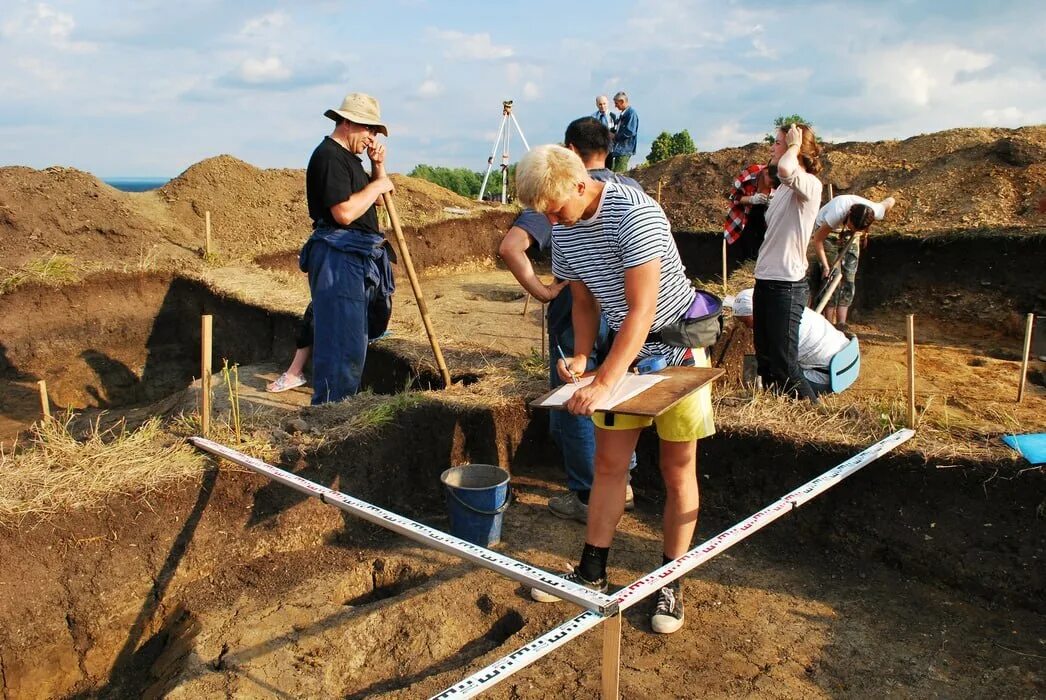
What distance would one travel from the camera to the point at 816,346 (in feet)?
14.7

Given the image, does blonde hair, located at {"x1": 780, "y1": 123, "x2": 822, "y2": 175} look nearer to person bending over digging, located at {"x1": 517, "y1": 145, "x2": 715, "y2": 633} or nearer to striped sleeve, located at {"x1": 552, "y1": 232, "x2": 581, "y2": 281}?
person bending over digging, located at {"x1": 517, "y1": 145, "x2": 715, "y2": 633}

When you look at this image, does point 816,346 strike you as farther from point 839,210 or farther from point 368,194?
point 368,194

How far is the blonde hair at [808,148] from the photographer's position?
4.31m

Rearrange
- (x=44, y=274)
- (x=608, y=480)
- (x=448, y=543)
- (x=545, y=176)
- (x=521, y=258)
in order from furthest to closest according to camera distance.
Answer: (x=44, y=274), (x=521, y=258), (x=608, y=480), (x=448, y=543), (x=545, y=176)

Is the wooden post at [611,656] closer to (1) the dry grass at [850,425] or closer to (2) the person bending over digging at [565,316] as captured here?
(2) the person bending over digging at [565,316]

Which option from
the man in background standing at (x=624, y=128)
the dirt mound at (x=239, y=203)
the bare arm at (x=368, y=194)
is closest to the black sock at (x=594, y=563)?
the bare arm at (x=368, y=194)

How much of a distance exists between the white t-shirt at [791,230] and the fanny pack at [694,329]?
4.55 feet

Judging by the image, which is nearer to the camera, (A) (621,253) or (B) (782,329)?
(A) (621,253)

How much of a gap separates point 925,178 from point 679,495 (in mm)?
11914

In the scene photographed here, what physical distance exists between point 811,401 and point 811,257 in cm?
558

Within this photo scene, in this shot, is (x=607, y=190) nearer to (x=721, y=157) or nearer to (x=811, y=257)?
(x=811, y=257)

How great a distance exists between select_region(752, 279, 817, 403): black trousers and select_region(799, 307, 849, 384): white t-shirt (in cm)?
15

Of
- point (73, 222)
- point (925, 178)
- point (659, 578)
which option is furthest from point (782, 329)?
point (925, 178)

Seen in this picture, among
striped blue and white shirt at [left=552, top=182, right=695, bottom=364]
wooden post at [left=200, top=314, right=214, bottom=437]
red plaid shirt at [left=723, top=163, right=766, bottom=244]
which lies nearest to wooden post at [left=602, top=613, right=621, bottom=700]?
striped blue and white shirt at [left=552, top=182, right=695, bottom=364]
